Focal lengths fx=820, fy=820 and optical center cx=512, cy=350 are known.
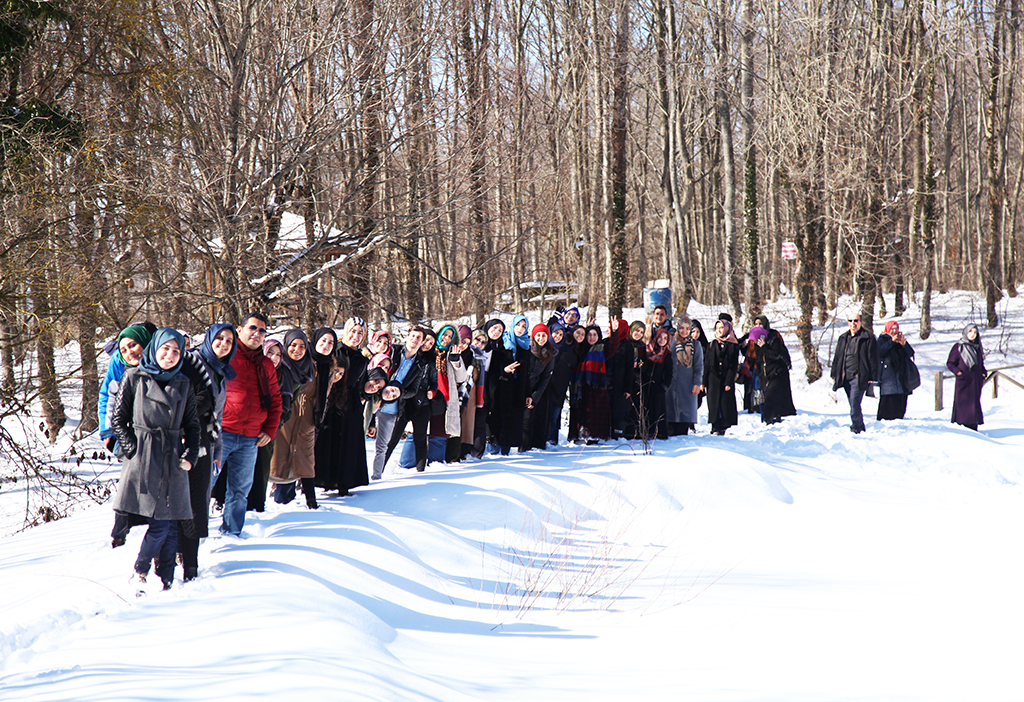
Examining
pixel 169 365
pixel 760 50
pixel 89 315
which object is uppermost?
pixel 760 50

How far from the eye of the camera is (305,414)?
7070 millimetres

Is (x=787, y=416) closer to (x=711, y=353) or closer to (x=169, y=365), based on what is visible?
(x=711, y=353)

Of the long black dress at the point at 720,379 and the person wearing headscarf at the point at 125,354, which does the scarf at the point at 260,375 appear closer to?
the person wearing headscarf at the point at 125,354

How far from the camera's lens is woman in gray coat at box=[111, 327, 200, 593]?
16.7 ft

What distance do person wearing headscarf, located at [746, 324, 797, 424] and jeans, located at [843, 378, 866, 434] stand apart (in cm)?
96

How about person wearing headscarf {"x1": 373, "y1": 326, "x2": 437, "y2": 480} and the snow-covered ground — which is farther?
person wearing headscarf {"x1": 373, "y1": 326, "x2": 437, "y2": 480}

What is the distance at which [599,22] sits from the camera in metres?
23.0

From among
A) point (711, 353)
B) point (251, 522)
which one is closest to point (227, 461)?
point (251, 522)

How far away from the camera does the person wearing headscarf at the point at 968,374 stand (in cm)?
1323

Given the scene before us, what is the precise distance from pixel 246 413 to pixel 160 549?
1.25 meters

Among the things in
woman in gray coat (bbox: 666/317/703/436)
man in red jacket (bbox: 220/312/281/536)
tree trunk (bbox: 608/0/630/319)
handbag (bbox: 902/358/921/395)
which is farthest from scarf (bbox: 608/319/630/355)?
tree trunk (bbox: 608/0/630/319)

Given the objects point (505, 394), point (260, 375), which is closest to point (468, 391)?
point (505, 394)

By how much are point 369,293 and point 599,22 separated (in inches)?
512

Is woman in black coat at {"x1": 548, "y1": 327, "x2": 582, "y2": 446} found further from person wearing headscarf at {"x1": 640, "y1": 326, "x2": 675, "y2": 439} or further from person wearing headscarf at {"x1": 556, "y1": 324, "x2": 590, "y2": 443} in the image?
person wearing headscarf at {"x1": 640, "y1": 326, "x2": 675, "y2": 439}
